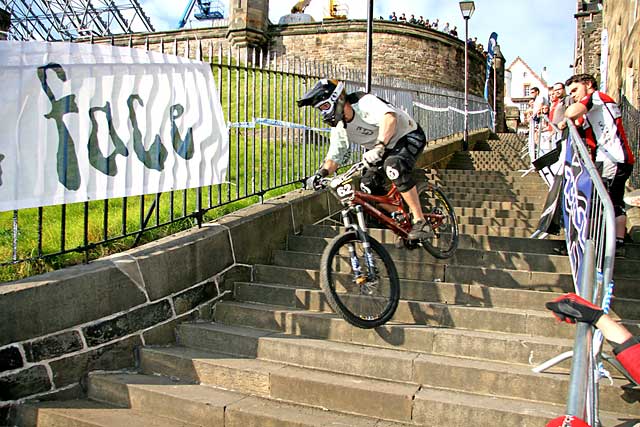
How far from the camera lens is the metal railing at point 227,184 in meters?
5.15

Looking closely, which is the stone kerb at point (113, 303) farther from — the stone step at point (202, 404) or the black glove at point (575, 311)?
the black glove at point (575, 311)

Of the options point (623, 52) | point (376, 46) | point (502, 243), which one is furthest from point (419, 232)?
point (376, 46)

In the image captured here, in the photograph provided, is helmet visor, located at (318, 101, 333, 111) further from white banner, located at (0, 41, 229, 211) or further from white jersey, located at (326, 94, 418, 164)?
white banner, located at (0, 41, 229, 211)

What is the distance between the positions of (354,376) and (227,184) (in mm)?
3715

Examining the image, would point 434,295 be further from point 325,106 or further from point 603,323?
point 603,323

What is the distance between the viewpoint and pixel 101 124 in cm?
483

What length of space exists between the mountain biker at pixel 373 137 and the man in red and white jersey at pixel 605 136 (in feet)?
5.19

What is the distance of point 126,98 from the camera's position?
501 centimetres

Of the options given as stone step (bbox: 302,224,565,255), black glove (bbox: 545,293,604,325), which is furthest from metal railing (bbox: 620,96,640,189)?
black glove (bbox: 545,293,604,325)

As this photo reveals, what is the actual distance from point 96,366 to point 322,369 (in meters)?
1.81

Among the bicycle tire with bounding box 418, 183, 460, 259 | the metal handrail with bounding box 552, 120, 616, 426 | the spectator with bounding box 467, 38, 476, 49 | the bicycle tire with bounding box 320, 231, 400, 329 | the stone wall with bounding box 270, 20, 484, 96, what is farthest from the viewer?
the spectator with bounding box 467, 38, 476, 49

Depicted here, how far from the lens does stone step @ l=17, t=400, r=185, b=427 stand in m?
4.17

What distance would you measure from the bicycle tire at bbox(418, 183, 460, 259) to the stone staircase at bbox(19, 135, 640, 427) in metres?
0.15

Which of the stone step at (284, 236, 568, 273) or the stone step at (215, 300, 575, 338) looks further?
the stone step at (284, 236, 568, 273)
